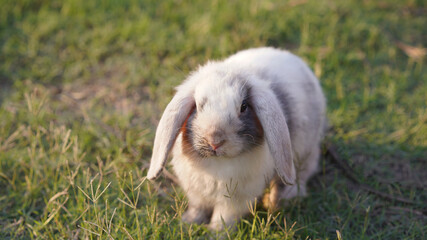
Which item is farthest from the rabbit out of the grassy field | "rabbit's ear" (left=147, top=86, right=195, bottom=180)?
the grassy field

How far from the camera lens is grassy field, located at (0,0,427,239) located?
2.82 m

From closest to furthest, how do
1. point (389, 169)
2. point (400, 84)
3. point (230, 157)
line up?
point (230, 157) → point (389, 169) → point (400, 84)

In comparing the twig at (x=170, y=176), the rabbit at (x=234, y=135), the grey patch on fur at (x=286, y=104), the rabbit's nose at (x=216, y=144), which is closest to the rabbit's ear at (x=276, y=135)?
the rabbit at (x=234, y=135)

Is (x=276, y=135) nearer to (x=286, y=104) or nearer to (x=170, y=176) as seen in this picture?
(x=286, y=104)

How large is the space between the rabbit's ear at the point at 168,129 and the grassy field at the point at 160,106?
0.16m

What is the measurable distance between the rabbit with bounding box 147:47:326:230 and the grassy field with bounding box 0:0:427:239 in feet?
0.54

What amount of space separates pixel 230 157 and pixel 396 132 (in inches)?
80.0

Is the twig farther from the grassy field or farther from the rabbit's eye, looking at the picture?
the rabbit's eye

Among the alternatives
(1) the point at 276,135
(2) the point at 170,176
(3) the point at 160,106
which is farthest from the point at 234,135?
(3) the point at 160,106

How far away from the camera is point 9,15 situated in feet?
16.5

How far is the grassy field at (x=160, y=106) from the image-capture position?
2.82 m

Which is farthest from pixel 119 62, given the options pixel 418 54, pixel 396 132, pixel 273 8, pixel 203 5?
pixel 418 54

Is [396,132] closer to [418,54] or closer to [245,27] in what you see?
[418,54]

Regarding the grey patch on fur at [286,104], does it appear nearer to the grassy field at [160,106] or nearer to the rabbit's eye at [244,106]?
the rabbit's eye at [244,106]
